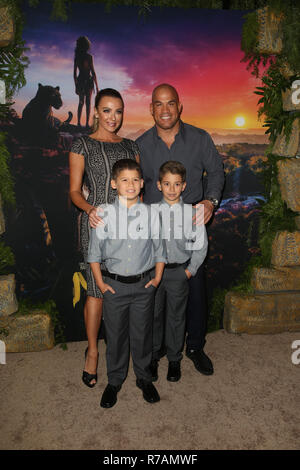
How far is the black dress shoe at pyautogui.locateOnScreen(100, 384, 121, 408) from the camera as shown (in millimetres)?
2242

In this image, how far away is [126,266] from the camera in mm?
2105

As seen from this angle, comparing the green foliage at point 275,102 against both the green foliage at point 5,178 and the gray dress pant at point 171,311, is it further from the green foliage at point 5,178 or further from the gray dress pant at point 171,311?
the green foliage at point 5,178

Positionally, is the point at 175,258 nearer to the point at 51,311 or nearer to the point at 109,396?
the point at 109,396

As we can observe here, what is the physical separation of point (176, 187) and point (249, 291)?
1.61 metres

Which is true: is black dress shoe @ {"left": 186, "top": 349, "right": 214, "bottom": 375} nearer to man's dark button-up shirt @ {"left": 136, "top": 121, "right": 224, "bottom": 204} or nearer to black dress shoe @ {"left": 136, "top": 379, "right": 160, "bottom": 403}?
black dress shoe @ {"left": 136, "top": 379, "right": 160, "bottom": 403}

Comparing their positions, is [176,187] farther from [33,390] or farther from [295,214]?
[33,390]

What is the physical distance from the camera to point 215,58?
290cm

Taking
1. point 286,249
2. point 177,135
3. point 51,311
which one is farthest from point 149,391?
point 177,135

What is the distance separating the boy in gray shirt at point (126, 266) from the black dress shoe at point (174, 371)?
25 centimetres

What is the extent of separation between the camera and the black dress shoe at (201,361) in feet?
8.62

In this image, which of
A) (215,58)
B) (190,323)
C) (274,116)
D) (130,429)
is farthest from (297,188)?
(130,429)

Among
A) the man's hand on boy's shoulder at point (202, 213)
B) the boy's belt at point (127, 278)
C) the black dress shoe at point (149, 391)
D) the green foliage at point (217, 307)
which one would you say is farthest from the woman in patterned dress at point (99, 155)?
the green foliage at point (217, 307)

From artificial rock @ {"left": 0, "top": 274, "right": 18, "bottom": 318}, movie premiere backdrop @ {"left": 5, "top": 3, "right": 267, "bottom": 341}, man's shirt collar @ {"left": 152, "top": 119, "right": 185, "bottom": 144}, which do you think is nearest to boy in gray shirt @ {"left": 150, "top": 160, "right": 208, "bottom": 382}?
man's shirt collar @ {"left": 152, "top": 119, "right": 185, "bottom": 144}

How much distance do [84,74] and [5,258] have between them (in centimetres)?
178
